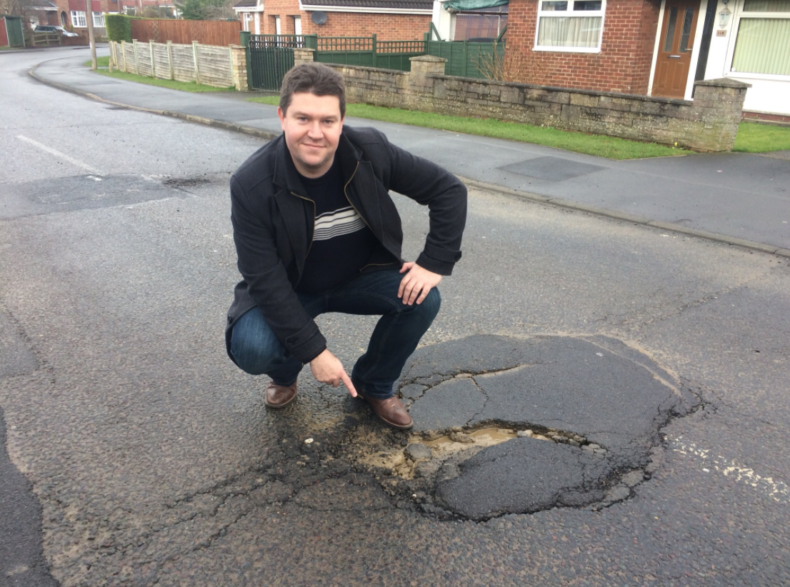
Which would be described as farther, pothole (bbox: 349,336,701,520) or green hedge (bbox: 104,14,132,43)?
green hedge (bbox: 104,14,132,43)

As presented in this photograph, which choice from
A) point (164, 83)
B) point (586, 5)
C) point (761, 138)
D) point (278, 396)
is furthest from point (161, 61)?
point (278, 396)

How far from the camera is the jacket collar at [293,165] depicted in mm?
2797

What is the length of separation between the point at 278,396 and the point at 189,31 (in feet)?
112

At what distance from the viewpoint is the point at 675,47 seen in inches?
632

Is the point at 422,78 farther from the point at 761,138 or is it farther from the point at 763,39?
the point at 763,39

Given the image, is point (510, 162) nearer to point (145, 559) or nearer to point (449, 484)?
point (449, 484)

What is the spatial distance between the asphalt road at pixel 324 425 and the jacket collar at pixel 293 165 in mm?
1190

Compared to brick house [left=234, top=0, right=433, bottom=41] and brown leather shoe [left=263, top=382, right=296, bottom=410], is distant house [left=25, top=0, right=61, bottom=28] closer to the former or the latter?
brick house [left=234, top=0, right=433, bottom=41]

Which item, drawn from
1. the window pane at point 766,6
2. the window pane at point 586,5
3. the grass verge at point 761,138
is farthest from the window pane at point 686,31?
the grass verge at point 761,138

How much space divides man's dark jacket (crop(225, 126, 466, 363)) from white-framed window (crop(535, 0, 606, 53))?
15.1m

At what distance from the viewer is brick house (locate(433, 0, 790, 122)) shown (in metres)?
15.1

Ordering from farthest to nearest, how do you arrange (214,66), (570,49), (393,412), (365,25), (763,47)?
(365,25)
(214,66)
(570,49)
(763,47)
(393,412)

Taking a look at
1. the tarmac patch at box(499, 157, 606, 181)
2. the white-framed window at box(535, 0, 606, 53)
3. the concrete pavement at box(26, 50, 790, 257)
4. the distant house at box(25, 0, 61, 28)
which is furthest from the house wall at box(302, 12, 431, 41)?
the distant house at box(25, 0, 61, 28)

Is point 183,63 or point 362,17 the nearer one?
point 183,63
